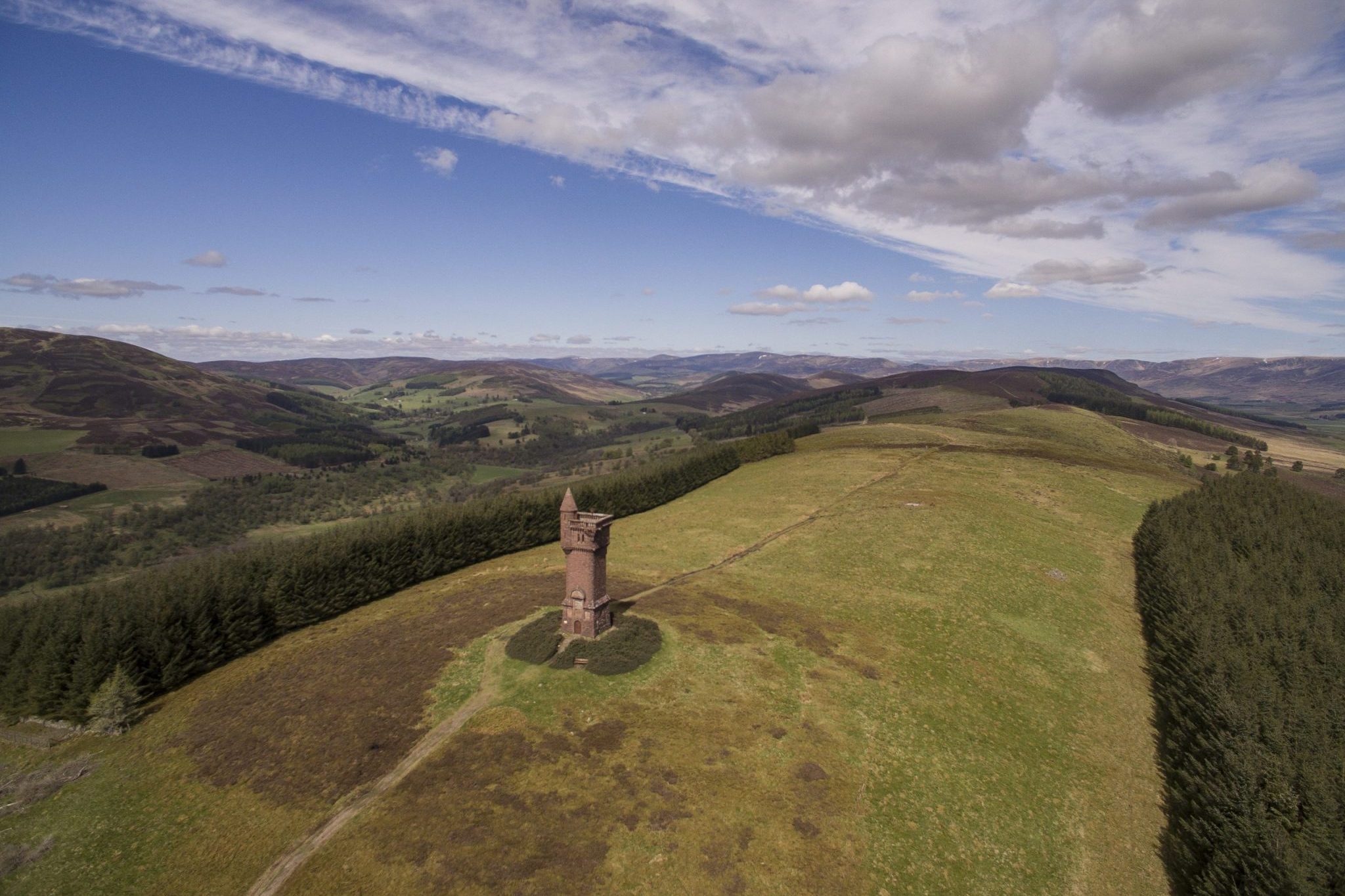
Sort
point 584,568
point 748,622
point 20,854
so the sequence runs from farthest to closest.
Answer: point 748,622
point 584,568
point 20,854

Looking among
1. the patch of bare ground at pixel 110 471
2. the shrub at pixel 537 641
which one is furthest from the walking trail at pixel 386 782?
the patch of bare ground at pixel 110 471

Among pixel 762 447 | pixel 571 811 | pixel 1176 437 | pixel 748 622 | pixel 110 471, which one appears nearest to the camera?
pixel 571 811

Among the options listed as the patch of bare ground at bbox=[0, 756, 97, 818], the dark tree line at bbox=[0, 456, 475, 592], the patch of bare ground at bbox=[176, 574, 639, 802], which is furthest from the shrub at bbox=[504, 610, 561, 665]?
the dark tree line at bbox=[0, 456, 475, 592]

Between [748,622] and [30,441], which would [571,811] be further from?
[30,441]

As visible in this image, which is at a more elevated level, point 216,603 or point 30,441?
point 216,603

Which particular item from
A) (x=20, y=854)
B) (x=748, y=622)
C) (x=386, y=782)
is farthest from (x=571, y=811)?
(x=20, y=854)

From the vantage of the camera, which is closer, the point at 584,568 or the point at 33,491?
the point at 584,568

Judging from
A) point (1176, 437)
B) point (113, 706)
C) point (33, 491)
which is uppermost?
point (1176, 437)
